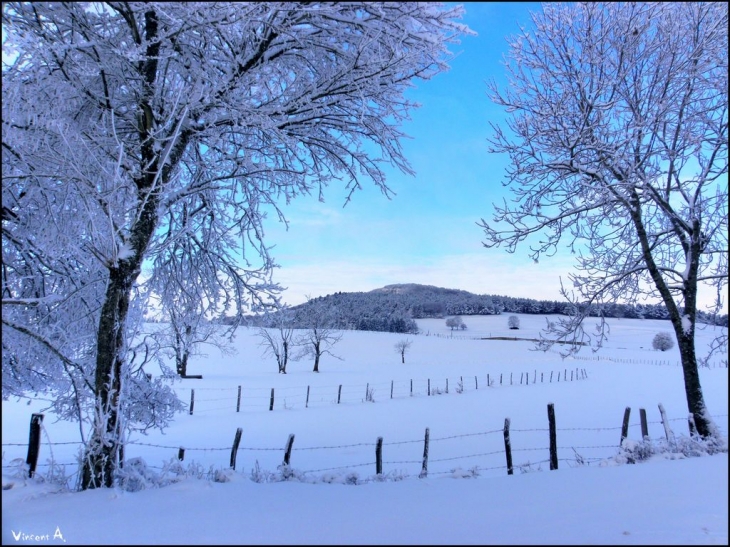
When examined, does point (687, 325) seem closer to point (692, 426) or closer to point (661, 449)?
point (692, 426)

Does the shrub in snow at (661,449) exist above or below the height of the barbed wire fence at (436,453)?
above

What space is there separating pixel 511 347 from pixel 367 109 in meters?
53.5

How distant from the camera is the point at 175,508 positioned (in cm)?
321

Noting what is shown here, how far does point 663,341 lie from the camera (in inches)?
1426

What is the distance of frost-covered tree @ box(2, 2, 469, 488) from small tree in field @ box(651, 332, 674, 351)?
4068 cm

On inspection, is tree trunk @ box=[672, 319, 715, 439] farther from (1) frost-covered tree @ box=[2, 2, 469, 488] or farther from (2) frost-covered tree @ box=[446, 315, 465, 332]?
(2) frost-covered tree @ box=[446, 315, 465, 332]

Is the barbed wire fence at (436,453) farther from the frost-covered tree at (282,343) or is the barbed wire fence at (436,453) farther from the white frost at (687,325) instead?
the frost-covered tree at (282,343)

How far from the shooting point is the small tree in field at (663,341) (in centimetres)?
3575

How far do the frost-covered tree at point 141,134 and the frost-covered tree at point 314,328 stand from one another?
114 feet

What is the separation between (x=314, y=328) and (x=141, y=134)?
125 feet

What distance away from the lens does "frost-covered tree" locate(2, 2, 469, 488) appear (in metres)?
3.81

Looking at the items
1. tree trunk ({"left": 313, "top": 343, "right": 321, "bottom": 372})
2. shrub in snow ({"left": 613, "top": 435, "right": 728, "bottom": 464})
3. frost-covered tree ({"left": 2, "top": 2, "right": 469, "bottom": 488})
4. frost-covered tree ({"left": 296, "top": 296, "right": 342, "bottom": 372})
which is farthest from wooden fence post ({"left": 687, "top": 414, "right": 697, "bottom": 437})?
frost-covered tree ({"left": 296, "top": 296, "right": 342, "bottom": 372})

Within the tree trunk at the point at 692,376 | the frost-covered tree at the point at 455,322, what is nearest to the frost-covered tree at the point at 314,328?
the tree trunk at the point at 692,376

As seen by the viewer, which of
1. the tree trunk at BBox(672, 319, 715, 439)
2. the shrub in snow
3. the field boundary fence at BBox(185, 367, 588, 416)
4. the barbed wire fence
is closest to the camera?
the shrub in snow
